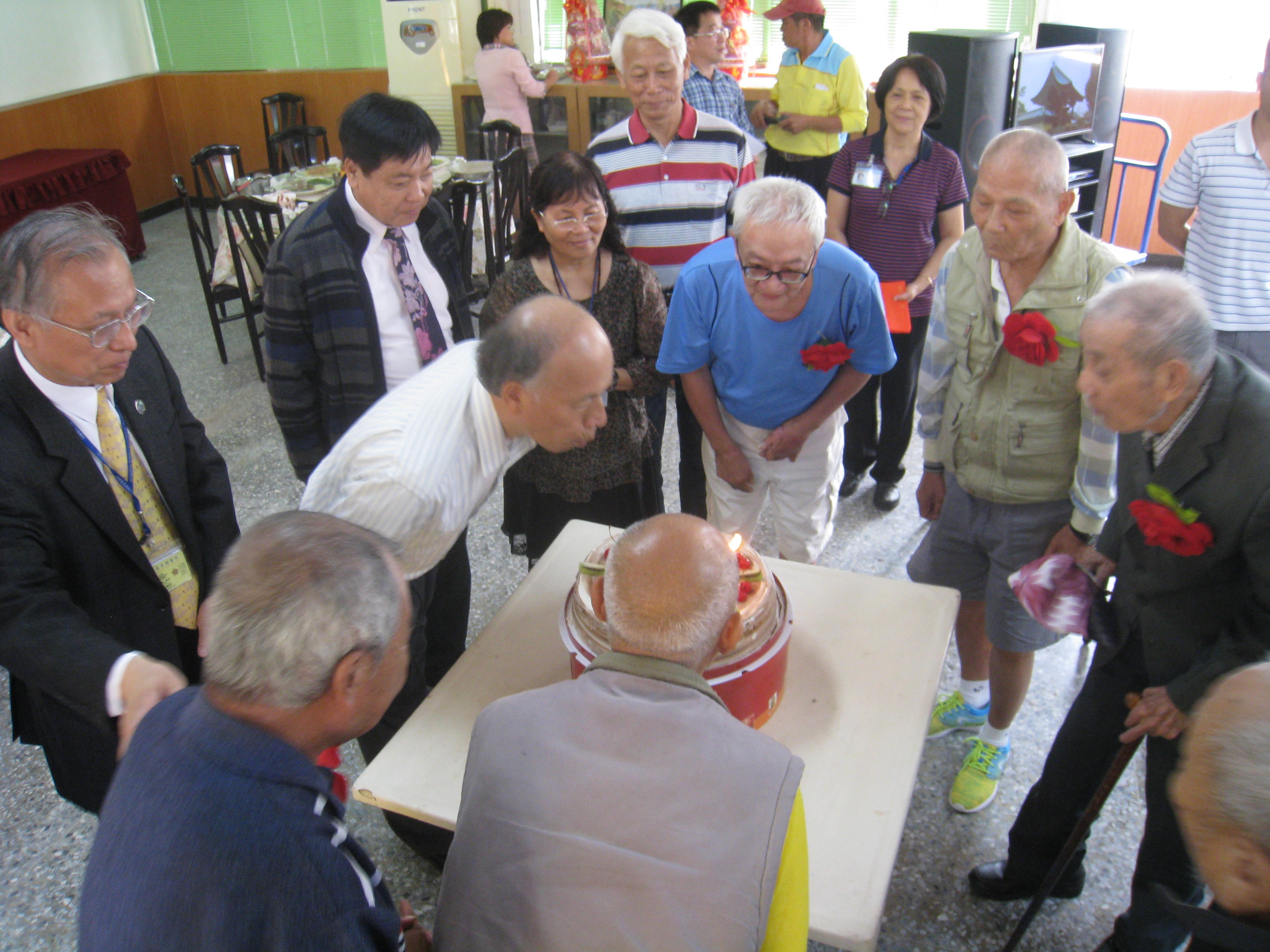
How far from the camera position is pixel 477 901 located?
1039 millimetres

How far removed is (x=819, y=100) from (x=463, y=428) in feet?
11.9

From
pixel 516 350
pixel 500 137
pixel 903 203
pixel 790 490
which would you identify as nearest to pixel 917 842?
pixel 790 490

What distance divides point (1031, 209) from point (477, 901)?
1.61 meters

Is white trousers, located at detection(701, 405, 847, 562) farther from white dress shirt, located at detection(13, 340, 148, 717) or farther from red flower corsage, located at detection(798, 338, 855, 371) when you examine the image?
white dress shirt, located at detection(13, 340, 148, 717)

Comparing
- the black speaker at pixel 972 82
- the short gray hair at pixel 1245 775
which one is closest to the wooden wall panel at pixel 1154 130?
the black speaker at pixel 972 82

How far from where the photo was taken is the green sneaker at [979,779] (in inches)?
85.6

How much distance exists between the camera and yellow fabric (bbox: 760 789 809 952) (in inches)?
42.0

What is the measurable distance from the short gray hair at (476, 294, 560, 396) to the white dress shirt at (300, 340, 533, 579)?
5cm

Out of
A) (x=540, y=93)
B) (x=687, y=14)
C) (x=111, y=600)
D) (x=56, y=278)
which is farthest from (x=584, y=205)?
(x=540, y=93)

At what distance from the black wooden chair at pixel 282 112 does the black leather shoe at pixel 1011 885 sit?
7702 mm

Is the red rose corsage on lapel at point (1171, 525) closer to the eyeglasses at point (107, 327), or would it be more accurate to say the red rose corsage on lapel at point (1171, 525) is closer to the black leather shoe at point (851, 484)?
the eyeglasses at point (107, 327)

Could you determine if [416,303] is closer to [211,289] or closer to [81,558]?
[81,558]

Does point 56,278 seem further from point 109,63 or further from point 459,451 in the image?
point 109,63

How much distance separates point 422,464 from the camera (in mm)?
1567
